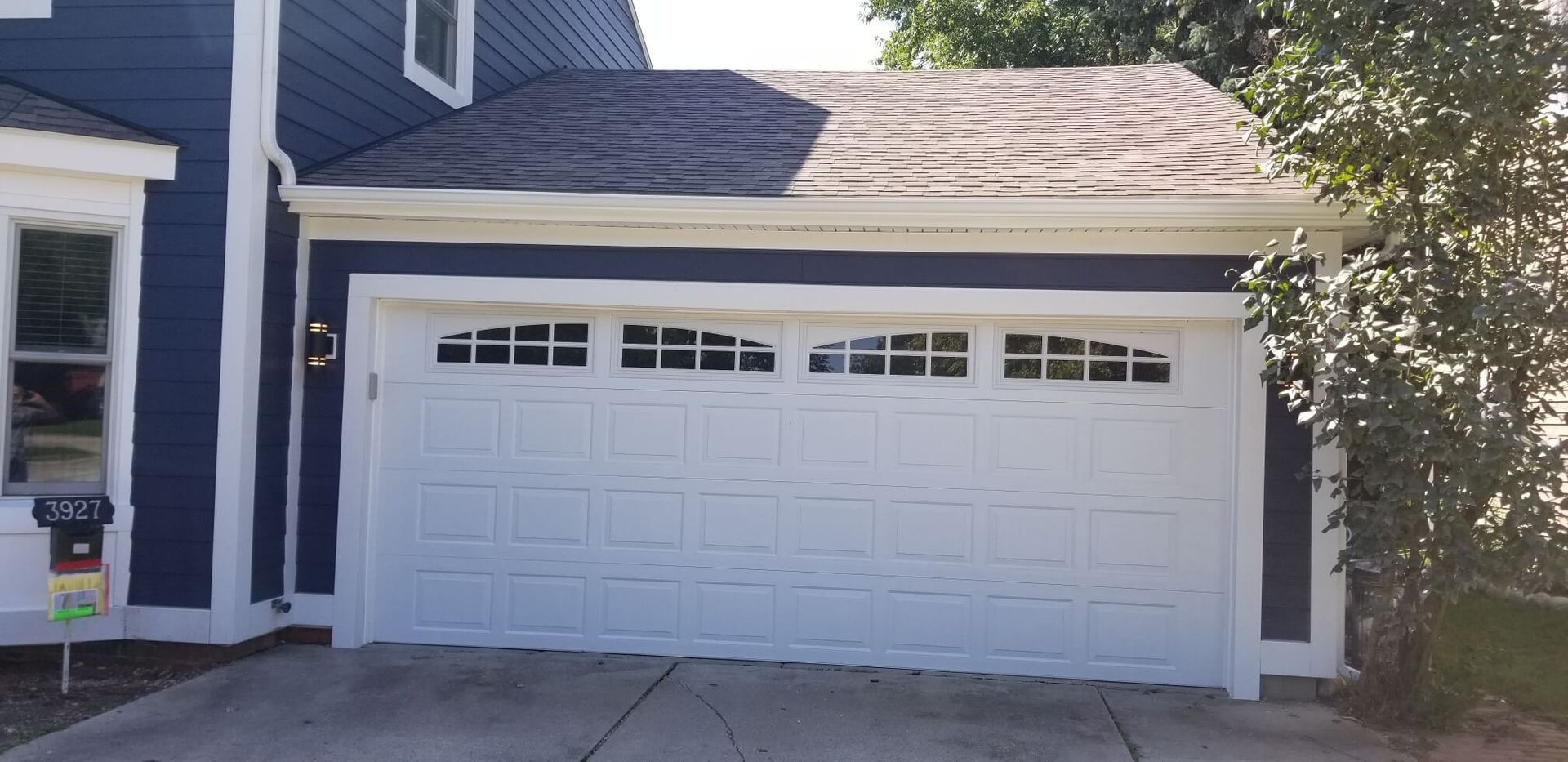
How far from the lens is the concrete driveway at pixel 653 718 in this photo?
5441 millimetres

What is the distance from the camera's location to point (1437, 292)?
5.38 metres

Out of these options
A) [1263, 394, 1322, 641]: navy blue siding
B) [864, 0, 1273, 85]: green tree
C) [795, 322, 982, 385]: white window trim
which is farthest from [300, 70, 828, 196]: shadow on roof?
[864, 0, 1273, 85]: green tree

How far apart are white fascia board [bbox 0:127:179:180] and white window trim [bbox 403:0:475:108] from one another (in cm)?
231

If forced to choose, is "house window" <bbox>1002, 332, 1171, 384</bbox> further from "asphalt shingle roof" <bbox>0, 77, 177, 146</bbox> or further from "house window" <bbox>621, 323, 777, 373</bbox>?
"asphalt shingle roof" <bbox>0, 77, 177, 146</bbox>

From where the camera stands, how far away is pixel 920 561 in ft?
23.1

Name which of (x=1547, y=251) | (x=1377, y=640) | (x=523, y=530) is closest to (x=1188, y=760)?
(x=1377, y=640)

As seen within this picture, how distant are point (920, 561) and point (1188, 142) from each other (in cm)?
336

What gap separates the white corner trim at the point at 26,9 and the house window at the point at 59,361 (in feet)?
4.94

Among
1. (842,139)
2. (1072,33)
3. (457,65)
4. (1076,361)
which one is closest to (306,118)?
(457,65)

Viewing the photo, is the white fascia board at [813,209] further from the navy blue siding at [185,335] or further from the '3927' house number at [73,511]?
the '3927' house number at [73,511]

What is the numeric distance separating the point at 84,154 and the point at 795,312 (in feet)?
13.6

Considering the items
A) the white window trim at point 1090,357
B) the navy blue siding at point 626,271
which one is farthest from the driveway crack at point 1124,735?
the navy blue siding at point 626,271

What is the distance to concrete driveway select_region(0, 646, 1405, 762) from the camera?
5.44m

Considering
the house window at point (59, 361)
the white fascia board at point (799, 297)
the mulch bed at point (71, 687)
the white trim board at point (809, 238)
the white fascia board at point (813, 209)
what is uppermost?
the white fascia board at point (813, 209)
